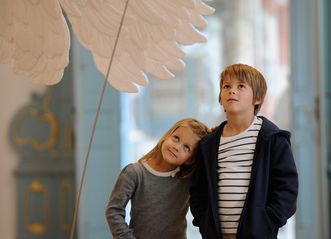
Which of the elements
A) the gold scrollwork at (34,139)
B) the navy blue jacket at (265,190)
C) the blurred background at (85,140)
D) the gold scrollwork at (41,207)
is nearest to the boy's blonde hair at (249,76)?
the navy blue jacket at (265,190)

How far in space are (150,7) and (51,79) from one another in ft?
1.51

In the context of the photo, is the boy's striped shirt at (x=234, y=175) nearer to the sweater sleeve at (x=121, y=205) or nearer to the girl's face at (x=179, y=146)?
the girl's face at (x=179, y=146)

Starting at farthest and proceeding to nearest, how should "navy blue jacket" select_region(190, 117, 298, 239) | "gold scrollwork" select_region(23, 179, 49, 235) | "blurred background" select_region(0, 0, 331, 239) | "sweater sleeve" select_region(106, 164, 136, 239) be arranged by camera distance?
"gold scrollwork" select_region(23, 179, 49, 235)
"blurred background" select_region(0, 0, 331, 239)
"sweater sleeve" select_region(106, 164, 136, 239)
"navy blue jacket" select_region(190, 117, 298, 239)

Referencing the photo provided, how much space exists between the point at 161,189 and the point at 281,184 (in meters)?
0.42

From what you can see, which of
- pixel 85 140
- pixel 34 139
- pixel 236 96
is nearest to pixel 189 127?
pixel 236 96

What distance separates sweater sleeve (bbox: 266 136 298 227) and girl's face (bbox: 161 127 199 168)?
29 centimetres

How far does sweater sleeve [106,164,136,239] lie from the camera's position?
6.04 ft

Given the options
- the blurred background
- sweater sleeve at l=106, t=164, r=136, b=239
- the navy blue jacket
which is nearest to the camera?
the navy blue jacket

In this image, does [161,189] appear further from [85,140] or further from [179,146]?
[85,140]

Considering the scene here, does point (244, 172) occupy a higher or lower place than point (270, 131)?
lower

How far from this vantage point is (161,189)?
1.91 m

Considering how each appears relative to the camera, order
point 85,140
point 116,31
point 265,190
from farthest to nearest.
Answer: point 85,140, point 116,31, point 265,190

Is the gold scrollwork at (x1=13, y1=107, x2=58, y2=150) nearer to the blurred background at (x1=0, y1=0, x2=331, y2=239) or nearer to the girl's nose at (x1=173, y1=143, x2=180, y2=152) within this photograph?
the blurred background at (x1=0, y1=0, x2=331, y2=239)

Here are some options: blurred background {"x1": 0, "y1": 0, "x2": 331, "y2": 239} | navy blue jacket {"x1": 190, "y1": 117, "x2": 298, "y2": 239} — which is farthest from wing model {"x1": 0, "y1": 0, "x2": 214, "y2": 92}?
blurred background {"x1": 0, "y1": 0, "x2": 331, "y2": 239}
